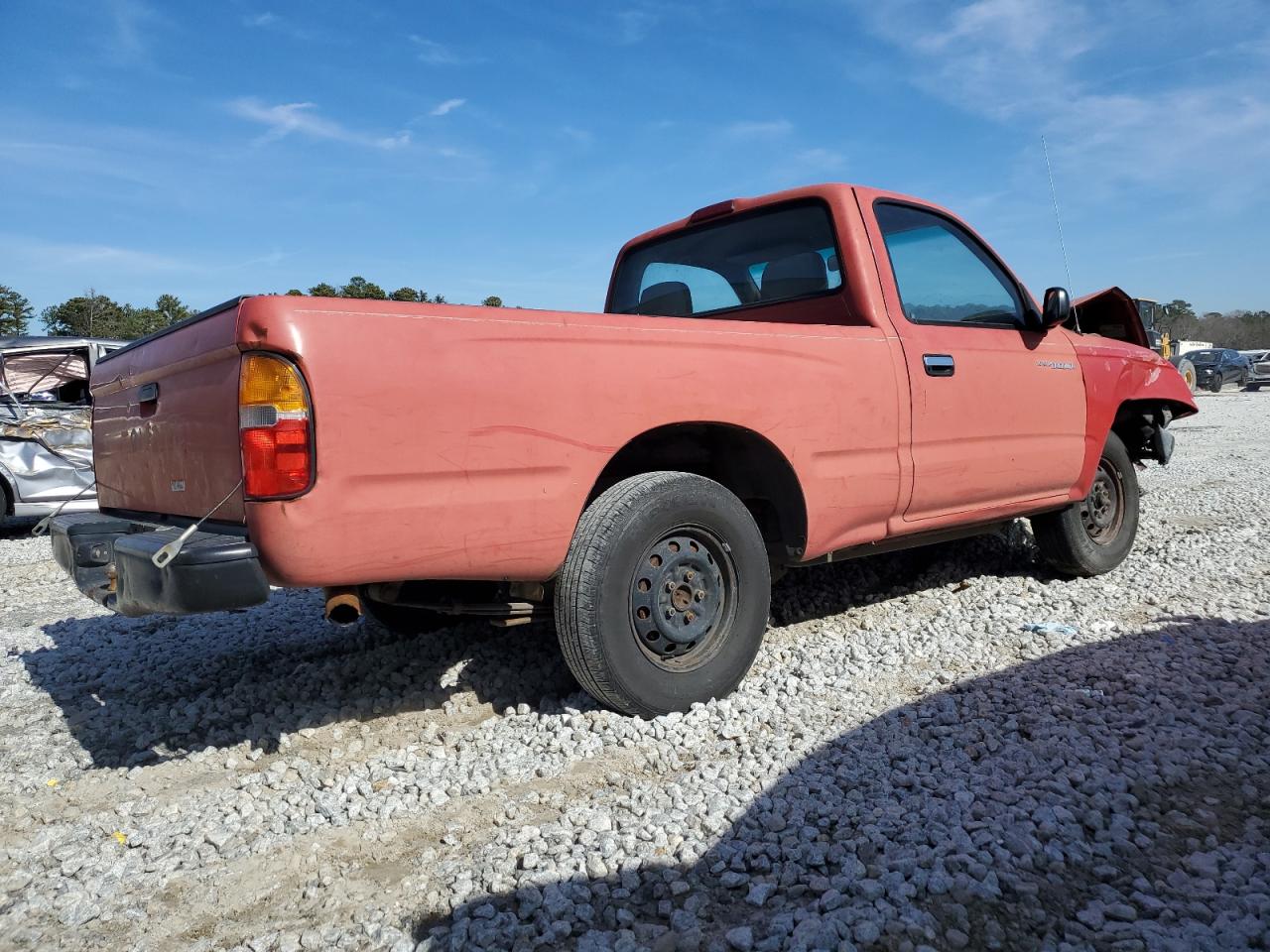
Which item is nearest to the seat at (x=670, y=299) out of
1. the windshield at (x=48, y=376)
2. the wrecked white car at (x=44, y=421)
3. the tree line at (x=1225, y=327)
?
the wrecked white car at (x=44, y=421)

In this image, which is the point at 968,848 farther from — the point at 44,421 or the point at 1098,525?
the point at 44,421

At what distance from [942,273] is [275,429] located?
3246 millimetres

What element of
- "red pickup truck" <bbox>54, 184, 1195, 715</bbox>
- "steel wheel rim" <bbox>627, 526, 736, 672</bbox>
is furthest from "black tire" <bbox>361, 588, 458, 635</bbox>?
"steel wheel rim" <bbox>627, 526, 736, 672</bbox>

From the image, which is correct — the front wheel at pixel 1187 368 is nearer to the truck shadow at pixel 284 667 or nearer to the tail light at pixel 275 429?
the truck shadow at pixel 284 667

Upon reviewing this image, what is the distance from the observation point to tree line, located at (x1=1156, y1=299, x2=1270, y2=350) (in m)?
74.1

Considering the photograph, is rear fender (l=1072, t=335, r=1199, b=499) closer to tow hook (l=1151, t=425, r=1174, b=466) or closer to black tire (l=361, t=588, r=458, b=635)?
tow hook (l=1151, t=425, r=1174, b=466)

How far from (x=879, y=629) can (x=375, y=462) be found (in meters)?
2.58

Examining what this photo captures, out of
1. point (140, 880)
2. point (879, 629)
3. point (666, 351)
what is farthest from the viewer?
point (879, 629)

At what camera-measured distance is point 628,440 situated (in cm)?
298

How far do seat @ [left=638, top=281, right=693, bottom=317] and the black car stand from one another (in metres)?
31.9

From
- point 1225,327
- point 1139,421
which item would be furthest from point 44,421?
point 1225,327

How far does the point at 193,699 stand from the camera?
3.71 meters

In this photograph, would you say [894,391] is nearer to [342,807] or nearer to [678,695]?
[678,695]

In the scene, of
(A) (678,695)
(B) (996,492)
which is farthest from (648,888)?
(B) (996,492)
